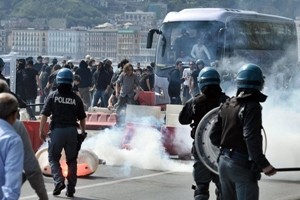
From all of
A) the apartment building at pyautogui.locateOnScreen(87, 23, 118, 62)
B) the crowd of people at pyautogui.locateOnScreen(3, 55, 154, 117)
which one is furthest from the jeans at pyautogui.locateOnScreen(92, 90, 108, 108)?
the apartment building at pyautogui.locateOnScreen(87, 23, 118, 62)

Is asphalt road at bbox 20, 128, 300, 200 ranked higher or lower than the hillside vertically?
higher

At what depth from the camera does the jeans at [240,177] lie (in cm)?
755

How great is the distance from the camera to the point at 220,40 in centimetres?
2694

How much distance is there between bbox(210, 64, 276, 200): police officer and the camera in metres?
7.44

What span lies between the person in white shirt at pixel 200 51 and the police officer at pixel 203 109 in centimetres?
1712

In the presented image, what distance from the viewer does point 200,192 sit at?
9.58 metres

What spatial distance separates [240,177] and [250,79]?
0.76 meters

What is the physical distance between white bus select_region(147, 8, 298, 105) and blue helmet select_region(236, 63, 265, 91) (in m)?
17.9

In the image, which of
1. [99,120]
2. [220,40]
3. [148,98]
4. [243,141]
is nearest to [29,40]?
[220,40]

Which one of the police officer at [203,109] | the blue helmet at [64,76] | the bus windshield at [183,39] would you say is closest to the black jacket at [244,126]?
the police officer at [203,109]

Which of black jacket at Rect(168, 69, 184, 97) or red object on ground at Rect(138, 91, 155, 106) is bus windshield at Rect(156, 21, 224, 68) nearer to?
black jacket at Rect(168, 69, 184, 97)

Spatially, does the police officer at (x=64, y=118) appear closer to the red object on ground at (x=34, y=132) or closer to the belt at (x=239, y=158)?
the red object on ground at (x=34, y=132)

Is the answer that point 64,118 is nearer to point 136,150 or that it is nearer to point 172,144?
point 136,150

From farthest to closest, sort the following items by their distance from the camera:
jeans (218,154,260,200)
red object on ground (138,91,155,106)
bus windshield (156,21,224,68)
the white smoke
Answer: bus windshield (156,21,224,68) < red object on ground (138,91,155,106) < the white smoke < jeans (218,154,260,200)
